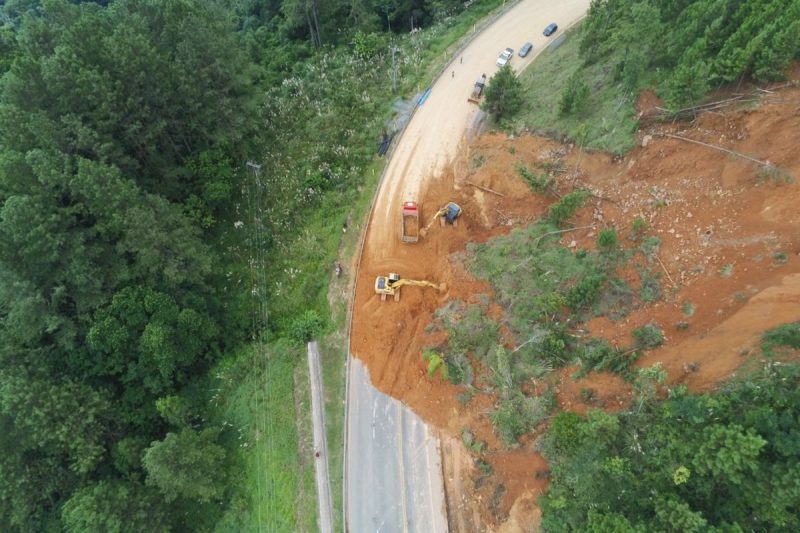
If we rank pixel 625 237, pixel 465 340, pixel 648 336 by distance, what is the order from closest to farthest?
pixel 648 336 → pixel 625 237 → pixel 465 340

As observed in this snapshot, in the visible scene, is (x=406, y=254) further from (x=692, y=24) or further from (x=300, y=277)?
(x=692, y=24)

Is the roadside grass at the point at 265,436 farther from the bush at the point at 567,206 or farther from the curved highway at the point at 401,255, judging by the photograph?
the bush at the point at 567,206

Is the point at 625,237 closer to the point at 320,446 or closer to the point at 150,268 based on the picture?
the point at 320,446

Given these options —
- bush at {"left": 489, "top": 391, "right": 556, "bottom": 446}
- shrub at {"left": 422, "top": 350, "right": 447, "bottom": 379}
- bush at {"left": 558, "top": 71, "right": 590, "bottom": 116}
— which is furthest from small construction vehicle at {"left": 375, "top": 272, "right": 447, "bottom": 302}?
bush at {"left": 558, "top": 71, "right": 590, "bottom": 116}

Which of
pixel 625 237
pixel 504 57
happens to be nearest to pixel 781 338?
pixel 625 237

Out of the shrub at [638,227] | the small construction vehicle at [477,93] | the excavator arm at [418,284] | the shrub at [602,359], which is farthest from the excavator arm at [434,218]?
the shrub at [602,359]

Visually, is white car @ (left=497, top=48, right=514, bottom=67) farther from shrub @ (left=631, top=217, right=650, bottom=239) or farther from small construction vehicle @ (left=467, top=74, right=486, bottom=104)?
shrub @ (left=631, top=217, right=650, bottom=239)

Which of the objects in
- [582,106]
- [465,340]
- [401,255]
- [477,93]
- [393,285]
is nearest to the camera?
[465,340]

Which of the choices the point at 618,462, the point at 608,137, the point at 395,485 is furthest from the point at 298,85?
the point at 618,462
